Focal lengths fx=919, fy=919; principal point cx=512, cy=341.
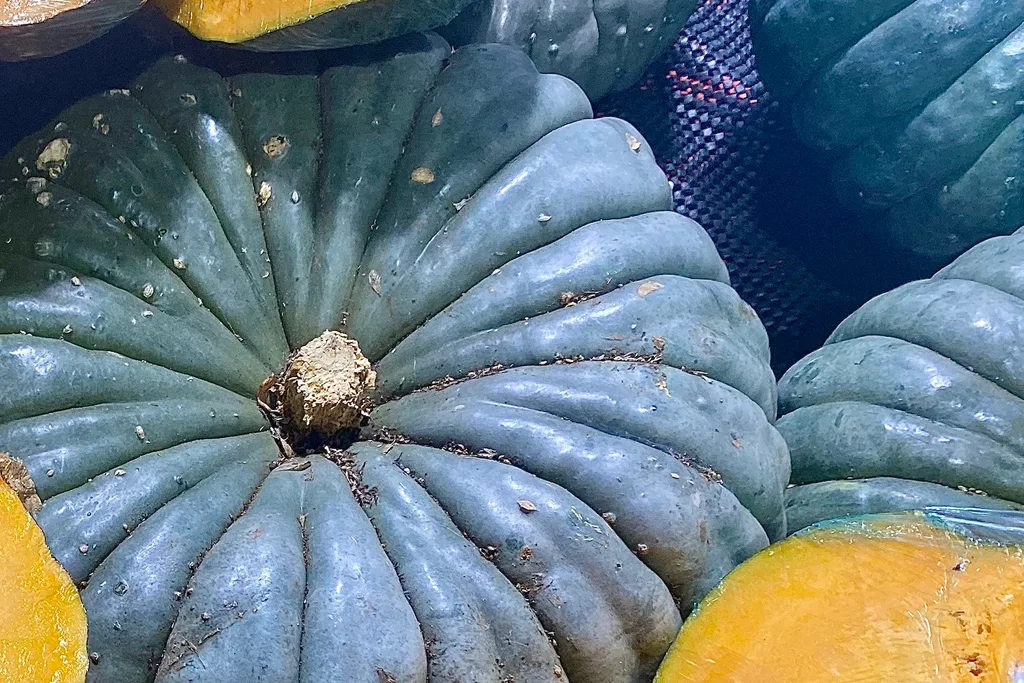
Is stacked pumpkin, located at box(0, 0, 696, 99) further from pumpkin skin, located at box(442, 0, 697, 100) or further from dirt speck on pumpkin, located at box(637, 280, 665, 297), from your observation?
dirt speck on pumpkin, located at box(637, 280, 665, 297)

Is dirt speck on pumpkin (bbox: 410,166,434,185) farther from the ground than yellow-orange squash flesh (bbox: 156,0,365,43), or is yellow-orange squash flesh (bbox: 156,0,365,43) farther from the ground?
yellow-orange squash flesh (bbox: 156,0,365,43)

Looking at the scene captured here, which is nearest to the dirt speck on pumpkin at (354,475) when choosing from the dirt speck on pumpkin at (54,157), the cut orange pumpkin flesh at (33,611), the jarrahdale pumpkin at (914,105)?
the cut orange pumpkin flesh at (33,611)

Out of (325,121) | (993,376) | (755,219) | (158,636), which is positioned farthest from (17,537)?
(755,219)

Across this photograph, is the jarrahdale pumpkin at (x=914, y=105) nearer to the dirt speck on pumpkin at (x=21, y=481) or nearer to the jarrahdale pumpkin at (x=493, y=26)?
the jarrahdale pumpkin at (x=493, y=26)

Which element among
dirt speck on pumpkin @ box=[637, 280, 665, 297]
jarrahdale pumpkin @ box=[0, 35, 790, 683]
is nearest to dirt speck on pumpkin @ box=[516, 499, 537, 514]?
jarrahdale pumpkin @ box=[0, 35, 790, 683]

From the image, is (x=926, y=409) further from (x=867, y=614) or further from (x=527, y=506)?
(x=527, y=506)

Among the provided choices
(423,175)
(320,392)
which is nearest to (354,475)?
(320,392)
